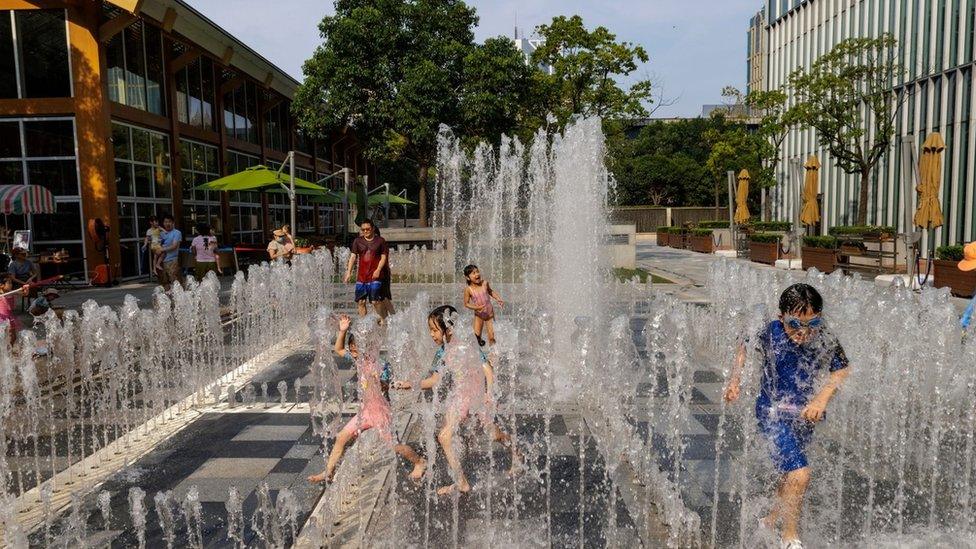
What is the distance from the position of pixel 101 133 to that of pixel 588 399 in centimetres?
1360

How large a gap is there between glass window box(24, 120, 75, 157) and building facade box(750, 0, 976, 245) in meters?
17.9

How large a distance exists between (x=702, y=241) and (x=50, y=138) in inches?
839

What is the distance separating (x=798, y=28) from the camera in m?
33.7

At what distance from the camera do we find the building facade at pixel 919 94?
2086cm

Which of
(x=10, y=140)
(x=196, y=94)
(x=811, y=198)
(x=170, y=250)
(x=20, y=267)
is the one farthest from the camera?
(x=811, y=198)

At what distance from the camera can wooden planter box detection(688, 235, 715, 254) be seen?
25.8 metres

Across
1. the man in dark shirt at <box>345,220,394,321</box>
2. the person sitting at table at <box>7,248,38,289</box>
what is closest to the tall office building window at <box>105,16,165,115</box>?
the person sitting at table at <box>7,248,38,289</box>

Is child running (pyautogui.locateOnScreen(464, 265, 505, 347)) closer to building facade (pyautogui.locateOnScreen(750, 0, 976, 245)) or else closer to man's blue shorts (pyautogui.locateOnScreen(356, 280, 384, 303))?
man's blue shorts (pyautogui.locateOnScreen(356, 280, 384, 303))

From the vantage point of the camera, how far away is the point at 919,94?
2322 centimetres

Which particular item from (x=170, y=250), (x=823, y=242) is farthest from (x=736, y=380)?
(x=823, y=242)

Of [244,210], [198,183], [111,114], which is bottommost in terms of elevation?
[244,210]

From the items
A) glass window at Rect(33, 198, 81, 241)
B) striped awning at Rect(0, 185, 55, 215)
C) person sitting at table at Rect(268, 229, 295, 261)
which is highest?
striped awning at Rect(0, 185, 55, 215)

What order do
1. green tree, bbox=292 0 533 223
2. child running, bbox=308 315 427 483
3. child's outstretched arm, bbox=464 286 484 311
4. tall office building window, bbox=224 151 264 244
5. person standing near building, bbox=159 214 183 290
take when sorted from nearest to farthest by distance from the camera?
child running, bbox=308 315 427 483
child's outstretched arm, bbox=464 286 484 311
person standing near building, bbox=159 214 183 290
green tree, bbox=292 0 533 223
tall office building window, bbox=224 151 264 244

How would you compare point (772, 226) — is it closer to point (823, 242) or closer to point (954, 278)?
point (823, 242)
